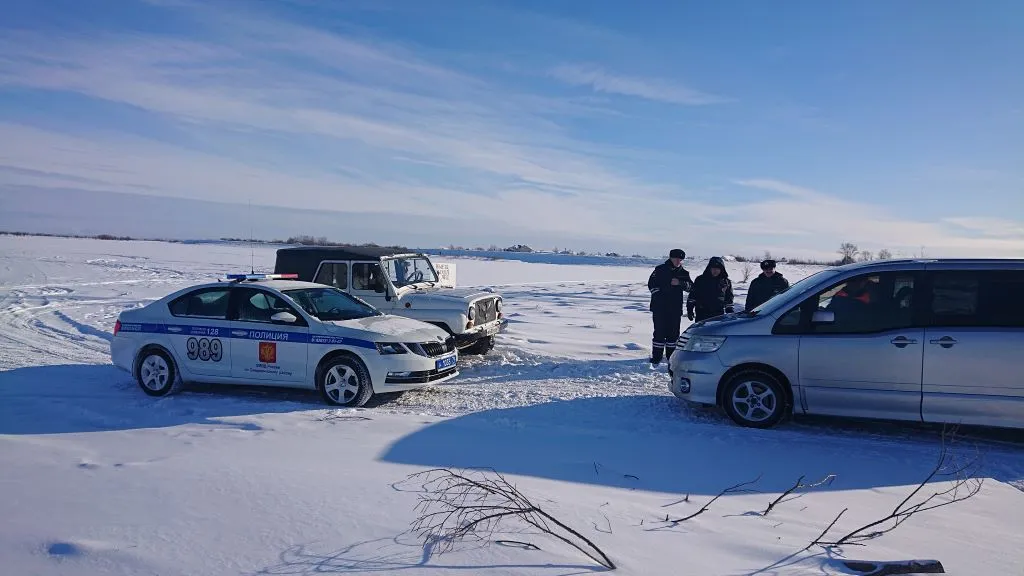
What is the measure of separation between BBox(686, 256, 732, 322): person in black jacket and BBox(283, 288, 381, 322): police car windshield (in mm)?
4716

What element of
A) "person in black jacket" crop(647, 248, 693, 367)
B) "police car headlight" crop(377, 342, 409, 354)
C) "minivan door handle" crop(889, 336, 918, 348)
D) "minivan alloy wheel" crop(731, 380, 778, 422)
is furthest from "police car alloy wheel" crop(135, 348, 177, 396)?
"minivan door handle" crop(889, 336, 918, 348)

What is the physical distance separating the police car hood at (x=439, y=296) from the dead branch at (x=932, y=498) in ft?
20.9

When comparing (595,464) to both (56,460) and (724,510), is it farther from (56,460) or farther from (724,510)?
(56,460)

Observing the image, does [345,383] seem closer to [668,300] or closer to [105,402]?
[105,402]

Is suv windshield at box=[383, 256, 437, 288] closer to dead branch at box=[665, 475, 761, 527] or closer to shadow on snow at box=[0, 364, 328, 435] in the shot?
shadow on snow at box=[0, 364, 328, 435]

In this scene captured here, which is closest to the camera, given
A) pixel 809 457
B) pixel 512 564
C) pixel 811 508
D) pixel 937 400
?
pixel 512 564

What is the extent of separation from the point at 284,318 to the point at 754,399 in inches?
216

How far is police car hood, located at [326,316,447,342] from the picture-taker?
8172 millimetres

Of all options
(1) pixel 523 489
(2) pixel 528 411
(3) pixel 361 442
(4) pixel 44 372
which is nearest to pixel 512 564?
(1) pixel 523 489

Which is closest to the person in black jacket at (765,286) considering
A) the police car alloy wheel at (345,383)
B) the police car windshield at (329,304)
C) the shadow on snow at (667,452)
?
the shadow on snow at (667,452)

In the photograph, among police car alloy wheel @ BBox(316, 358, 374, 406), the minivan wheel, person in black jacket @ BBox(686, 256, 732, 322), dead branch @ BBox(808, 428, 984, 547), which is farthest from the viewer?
person in black jacket @ BBox(686, 256, 732, 322)

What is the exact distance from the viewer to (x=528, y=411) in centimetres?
779

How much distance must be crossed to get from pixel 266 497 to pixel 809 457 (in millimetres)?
4612

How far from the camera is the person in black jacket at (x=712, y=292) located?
10.3m
